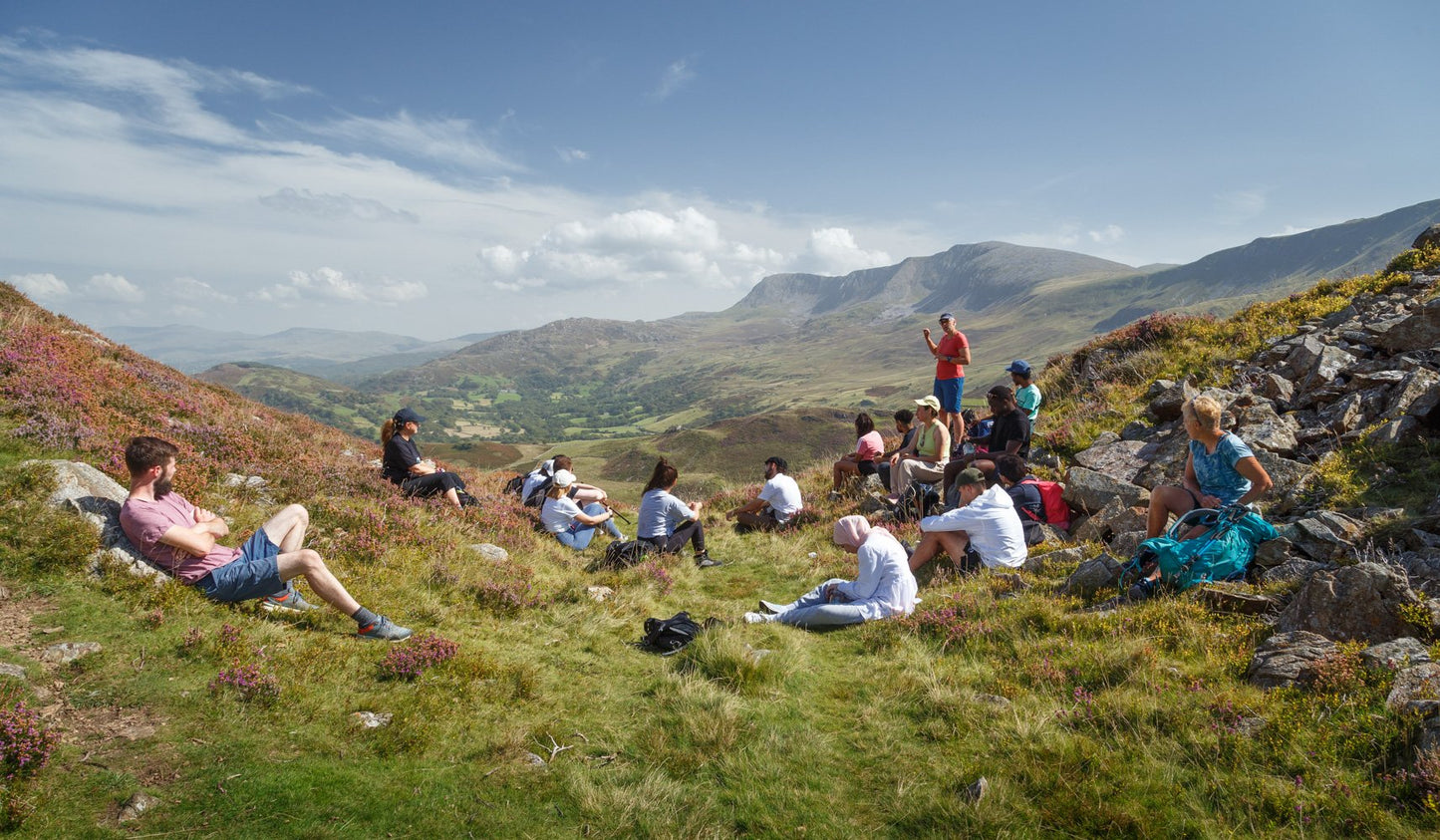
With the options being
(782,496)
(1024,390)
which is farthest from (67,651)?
(1024,390)

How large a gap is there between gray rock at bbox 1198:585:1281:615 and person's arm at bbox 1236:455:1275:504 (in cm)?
160

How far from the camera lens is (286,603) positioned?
659 centimetres

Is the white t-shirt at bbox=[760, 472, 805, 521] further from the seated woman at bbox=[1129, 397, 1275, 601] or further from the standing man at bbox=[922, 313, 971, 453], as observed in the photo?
the seated woman at bbox=[1129, 397, 1275, 601]

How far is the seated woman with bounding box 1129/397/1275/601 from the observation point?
7.45 metres

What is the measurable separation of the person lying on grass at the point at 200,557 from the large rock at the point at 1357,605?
844 cm

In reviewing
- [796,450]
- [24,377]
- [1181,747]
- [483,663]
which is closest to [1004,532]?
[1181,747]

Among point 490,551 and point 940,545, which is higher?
point 490,551

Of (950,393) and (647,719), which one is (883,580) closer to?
(647,719)

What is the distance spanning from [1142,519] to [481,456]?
336 feet

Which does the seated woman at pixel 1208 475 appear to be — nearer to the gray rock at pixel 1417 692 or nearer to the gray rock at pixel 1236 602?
the gray rock at pixel 1236 602

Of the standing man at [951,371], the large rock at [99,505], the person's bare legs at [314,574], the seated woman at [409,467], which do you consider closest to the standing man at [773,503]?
the standing man at [951,371]

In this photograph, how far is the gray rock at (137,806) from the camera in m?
3.70

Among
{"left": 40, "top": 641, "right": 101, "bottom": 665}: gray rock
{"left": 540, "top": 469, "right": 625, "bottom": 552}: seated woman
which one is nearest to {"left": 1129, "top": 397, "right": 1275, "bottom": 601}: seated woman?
{"left": 540, "top": 469, "right": 625, "bottom": 552}: seated woman

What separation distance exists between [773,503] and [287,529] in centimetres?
876
